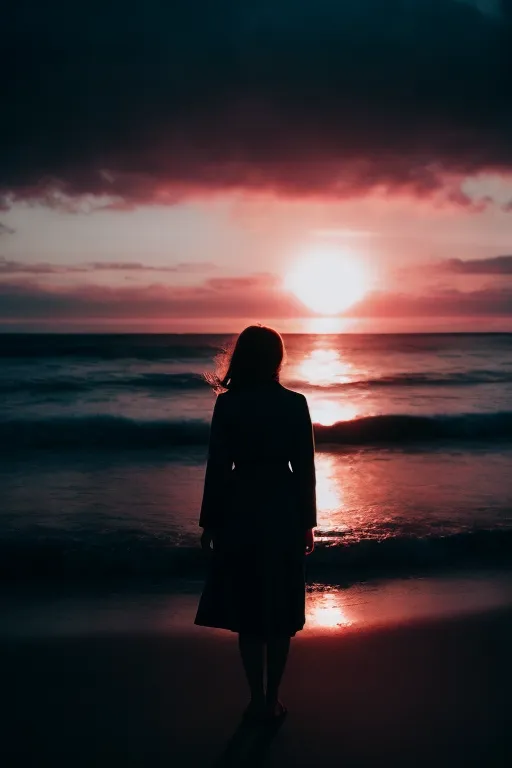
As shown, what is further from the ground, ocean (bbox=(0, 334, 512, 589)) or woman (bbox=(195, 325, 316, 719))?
woman (bbox=(195, 325, 316, 719))

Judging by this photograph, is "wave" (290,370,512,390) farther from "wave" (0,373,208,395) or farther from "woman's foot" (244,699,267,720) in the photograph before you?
"woman's foot" (244,699,267,720)

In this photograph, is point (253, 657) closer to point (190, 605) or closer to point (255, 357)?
point (255, 357)

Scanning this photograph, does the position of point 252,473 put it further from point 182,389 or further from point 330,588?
point 182,389

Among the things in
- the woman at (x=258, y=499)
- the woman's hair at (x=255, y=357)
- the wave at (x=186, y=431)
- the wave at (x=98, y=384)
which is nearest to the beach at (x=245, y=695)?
the woman at (x=258, y=499)

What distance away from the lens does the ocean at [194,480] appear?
6.04 meters

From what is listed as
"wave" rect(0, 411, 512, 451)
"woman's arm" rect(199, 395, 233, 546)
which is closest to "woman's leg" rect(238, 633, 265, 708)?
"woman's arm" rect(199, 395, 233, 546)

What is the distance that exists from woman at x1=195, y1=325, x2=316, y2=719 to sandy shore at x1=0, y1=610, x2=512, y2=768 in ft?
1.84

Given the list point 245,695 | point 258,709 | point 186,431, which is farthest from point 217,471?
point 186,431

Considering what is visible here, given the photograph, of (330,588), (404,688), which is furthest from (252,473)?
(330,588)

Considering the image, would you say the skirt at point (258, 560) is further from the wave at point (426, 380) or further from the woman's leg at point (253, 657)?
the wave at point (426, 380)

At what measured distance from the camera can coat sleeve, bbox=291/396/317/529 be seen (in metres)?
3.03

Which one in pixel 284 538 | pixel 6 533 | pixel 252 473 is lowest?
pixel 6 533

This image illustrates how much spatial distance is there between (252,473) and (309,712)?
1339 mm

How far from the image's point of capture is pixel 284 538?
119 inches
